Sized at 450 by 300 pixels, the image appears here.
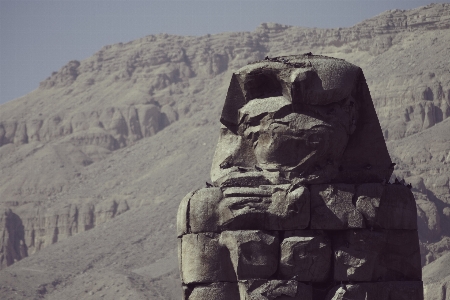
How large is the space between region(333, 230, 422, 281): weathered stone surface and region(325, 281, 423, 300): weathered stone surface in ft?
0.39

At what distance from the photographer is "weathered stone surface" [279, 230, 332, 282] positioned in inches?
762

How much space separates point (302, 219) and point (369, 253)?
100cm

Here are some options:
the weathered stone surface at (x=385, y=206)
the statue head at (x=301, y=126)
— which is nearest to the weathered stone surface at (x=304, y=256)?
the weathered stone surface at (x=385, y=206)

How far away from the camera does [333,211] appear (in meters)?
19.4

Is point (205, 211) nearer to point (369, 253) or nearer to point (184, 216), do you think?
point (184, 216)

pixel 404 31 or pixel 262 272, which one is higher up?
pixel 404 31

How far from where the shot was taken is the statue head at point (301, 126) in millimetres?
19469

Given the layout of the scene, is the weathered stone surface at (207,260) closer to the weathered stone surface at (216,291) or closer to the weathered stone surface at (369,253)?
the weathered stone surface at (216,291)

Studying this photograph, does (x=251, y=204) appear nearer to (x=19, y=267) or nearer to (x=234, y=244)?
(x=234, y=244)

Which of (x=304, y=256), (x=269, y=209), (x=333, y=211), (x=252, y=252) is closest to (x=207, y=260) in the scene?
(x=252, y=252)

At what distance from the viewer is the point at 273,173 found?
1958cm

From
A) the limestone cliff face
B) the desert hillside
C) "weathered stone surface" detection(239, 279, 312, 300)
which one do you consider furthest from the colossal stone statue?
the limestone cliff face

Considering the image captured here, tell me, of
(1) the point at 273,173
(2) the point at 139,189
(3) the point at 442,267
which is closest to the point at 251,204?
(1) the point at 273,173

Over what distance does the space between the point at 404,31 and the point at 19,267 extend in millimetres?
61431
